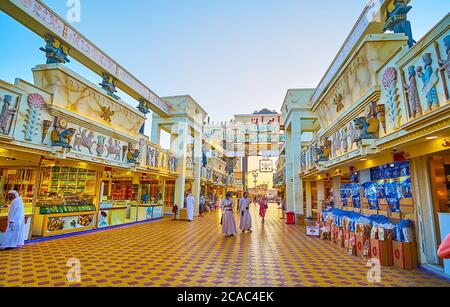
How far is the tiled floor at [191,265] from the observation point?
3.45 meters

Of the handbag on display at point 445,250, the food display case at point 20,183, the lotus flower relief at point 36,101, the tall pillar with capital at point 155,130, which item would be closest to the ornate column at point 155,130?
the tall pillar with capital at point 155,130

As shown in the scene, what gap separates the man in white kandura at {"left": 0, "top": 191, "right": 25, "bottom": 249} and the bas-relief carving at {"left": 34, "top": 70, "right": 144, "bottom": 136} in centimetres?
272

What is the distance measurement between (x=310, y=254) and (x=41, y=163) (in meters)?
7.50

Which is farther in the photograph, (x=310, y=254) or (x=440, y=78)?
(x=310, y=254)

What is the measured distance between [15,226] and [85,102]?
385 cm

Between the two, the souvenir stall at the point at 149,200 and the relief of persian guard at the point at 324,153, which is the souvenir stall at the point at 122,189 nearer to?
the souvenir stall at the point at 149,200

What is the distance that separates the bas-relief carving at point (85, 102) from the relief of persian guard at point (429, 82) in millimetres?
7819

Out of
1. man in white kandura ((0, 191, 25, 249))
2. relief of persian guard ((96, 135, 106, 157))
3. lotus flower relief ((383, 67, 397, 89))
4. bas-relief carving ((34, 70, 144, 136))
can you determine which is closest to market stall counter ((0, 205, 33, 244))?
man in white kandura ((0, 191, 25, 249))

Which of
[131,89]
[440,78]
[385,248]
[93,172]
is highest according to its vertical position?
[131,89]

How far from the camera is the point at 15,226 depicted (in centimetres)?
530

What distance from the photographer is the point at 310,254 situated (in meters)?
5.31

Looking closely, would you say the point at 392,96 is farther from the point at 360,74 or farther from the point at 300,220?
the point at 300,220
